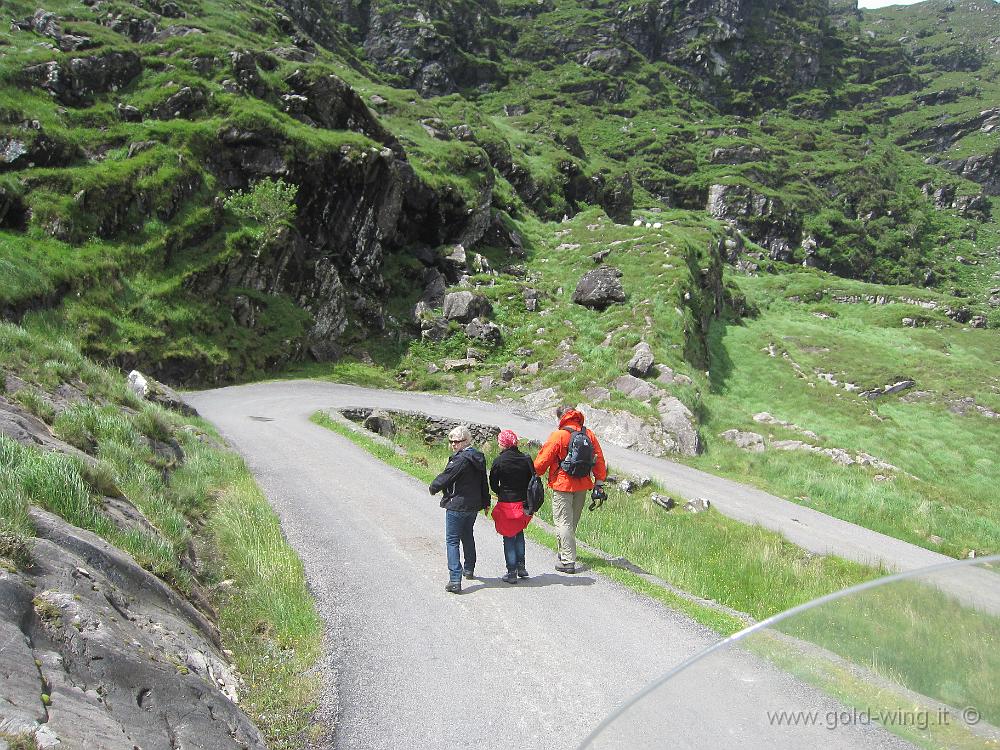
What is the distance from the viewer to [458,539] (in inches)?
281

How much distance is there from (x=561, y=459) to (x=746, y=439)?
17.9 metres

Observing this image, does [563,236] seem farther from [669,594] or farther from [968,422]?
[669,594]

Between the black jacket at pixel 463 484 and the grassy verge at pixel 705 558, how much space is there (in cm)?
225

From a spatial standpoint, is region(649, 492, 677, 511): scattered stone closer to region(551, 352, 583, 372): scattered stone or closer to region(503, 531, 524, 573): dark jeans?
region(503, 531, 524, 573): dark jeans

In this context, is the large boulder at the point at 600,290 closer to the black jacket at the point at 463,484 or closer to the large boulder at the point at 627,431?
the large boulder at the point at 627,431

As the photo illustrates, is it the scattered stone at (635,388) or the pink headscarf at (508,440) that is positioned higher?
the pink headscarf at (508,440)

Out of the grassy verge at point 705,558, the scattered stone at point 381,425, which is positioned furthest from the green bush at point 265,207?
the grassy verge at point 705,558

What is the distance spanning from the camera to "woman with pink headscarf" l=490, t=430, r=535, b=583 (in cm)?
746

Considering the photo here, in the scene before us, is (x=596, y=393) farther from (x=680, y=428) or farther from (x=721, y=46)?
(x=721, y=46)

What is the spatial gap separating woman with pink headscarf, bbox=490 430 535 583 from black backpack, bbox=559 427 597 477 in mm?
547

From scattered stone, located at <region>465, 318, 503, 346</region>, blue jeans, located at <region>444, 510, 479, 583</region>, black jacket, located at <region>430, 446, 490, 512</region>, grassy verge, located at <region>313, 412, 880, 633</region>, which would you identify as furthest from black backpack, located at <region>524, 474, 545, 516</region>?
scattered stone, located at <region>465, 318, 503, 346</region>

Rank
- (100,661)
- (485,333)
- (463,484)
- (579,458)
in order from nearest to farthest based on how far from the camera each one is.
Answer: (100,661) → (463,484) → (579,458) → (485,333)

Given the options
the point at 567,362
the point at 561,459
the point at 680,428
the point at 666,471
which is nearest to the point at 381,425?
the point at 666,471

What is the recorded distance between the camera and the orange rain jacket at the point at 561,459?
26.3 ft
